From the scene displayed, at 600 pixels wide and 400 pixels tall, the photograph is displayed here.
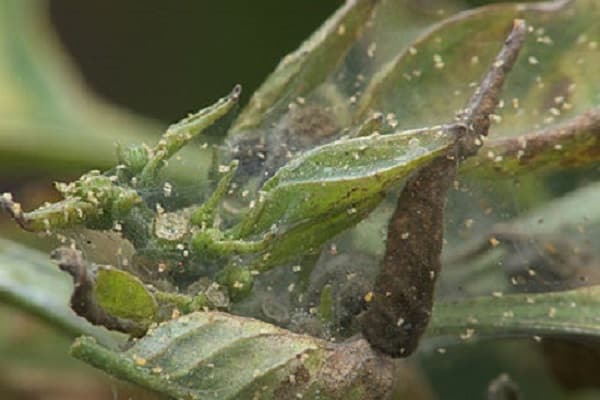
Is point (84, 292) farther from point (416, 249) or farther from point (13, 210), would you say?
point (416, 249)

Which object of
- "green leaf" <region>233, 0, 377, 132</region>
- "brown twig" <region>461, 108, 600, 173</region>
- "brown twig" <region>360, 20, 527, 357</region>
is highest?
"green leaf" <region>233, 0, 377, 132</region>

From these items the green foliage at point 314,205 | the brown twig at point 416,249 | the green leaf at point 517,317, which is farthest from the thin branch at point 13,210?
the green leaf at point 517,317

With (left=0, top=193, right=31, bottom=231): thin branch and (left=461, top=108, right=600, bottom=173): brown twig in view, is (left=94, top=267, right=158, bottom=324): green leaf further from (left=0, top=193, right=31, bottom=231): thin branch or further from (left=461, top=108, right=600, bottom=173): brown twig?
(left=461, top=108, right=600, bottom=173): brown twig

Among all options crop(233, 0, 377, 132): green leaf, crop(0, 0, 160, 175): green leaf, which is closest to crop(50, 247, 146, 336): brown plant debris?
crop(233, 0, 377, 132): green leaf

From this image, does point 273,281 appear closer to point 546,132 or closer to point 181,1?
point 546,132

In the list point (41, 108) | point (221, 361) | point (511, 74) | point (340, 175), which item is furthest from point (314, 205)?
point (41, 108)

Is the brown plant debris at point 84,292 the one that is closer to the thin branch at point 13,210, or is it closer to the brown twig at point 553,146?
the thin branch at point 13,210
